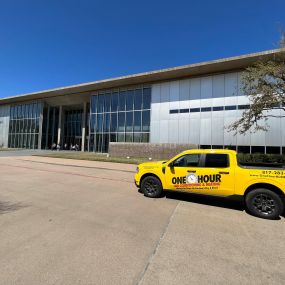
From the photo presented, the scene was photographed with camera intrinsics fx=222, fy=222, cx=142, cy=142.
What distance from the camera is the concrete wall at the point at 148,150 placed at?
77.6 feet

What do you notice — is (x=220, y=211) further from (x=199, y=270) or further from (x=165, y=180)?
(x=199, y=270)

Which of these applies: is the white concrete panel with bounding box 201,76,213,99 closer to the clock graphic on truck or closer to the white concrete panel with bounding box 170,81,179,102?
the white concrete panel with bounding box 170,81,179,102

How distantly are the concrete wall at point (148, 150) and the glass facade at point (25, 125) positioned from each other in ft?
75.0

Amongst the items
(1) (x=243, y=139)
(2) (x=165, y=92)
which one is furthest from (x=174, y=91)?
(1) (x=243, y=139)

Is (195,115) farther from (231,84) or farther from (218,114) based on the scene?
(231,84)

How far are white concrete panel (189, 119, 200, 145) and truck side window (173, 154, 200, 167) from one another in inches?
768

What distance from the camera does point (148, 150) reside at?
24.9 metres

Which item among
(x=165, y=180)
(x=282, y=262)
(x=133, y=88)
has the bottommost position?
(x=282, y=262)

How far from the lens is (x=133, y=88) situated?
102 ft

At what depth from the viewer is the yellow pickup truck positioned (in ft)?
19.2

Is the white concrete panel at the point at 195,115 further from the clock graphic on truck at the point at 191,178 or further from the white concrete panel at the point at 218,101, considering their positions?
the clock graphic on truck at the point at 191,178

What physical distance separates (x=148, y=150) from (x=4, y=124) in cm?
3781

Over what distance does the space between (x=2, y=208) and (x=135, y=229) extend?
376cm

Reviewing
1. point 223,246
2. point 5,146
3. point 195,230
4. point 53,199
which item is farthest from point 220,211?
point 5,146
